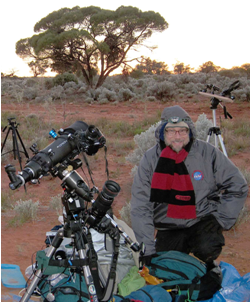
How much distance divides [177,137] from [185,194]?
0.52 meters

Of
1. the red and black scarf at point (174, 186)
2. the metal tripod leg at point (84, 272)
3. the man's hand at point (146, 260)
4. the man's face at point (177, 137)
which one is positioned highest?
the man's face at point (177, 137)

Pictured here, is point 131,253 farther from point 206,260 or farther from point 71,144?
point 71,144

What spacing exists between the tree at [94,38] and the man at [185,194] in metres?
16.3

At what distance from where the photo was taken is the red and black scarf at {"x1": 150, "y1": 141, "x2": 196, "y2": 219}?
3004mm

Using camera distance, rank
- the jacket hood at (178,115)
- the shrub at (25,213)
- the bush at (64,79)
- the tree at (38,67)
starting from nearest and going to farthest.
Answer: the jacket hood at (178,115), the shrub at (25,213), the tree at (38,67), the bush at (64,79)

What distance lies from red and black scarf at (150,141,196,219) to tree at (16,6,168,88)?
1642 cm

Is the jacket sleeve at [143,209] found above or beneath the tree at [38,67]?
beneath

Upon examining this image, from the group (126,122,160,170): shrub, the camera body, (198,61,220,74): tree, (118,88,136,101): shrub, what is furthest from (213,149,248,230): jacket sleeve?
(198,61,220,74): tree

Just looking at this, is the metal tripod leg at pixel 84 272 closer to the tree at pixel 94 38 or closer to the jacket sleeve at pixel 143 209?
the jacket sleeve at pixel 143 209

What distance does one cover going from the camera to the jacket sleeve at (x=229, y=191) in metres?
2.97

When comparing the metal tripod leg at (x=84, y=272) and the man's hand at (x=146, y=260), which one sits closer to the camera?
the metal tripod leg at (x=84, y=272)

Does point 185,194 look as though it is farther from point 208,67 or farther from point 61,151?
point 208,67

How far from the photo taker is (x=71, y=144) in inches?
94.0

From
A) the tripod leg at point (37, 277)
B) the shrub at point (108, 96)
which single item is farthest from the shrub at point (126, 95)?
the tripod leg at point (37, 277)
